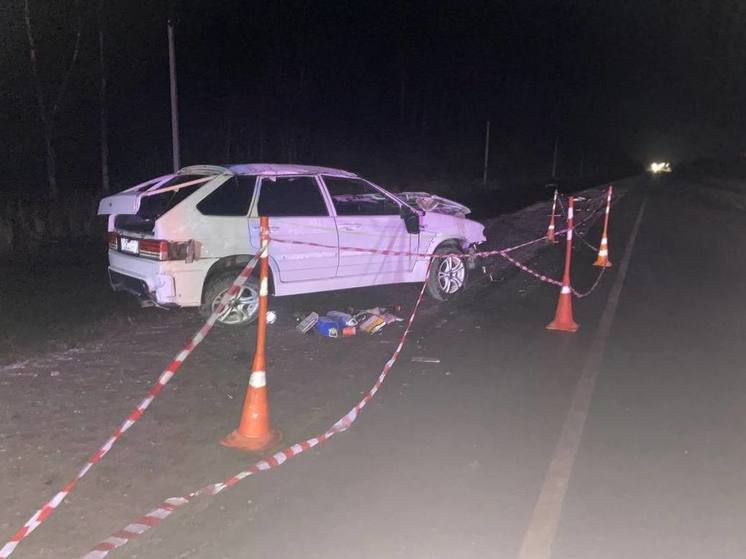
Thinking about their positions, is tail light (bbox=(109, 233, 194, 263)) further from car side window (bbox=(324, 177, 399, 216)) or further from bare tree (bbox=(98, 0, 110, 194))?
bare tree (bbox=(98, 0, 110, 194))

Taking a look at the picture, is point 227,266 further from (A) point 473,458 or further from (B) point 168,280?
(A) point 473,458

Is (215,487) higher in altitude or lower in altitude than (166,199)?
lower

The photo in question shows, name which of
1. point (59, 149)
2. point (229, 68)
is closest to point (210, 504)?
point (59, 149)

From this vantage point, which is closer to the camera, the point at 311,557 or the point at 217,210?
the point at 311,557

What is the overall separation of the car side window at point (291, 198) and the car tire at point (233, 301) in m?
0.83

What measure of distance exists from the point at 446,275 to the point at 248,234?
3327 millimetres

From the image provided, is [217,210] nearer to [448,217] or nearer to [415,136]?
[448,217]

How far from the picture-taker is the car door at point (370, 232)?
8.43 meters

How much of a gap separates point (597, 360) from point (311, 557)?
14.1 feet

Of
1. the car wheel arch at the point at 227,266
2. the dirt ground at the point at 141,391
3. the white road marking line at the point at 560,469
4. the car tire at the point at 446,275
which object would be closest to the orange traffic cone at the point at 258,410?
the dirt ground at the point at 141,391

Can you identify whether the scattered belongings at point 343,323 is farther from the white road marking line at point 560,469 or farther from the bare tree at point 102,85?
the bare tree at point 102,85

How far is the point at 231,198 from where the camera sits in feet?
24.9

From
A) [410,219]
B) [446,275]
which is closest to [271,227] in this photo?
[410,219]

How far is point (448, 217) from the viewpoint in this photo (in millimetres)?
9664
